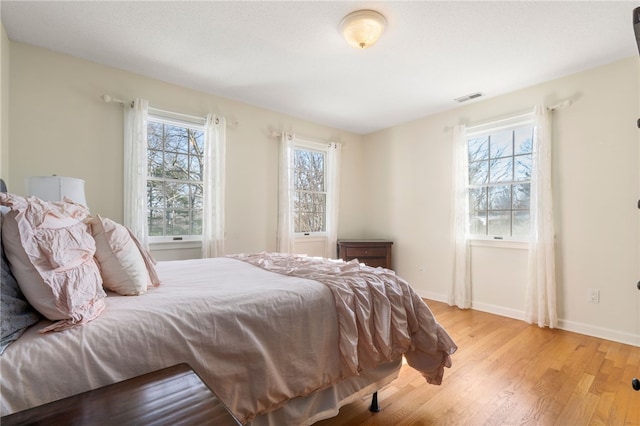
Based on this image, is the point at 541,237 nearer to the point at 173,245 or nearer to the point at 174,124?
the point at 173,245

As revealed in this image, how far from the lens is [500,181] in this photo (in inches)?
139

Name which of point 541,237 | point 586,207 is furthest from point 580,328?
point 586,207

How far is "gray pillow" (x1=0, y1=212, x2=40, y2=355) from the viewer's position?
0.84 m

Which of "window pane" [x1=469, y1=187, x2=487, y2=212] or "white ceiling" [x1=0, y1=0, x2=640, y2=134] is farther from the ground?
"white ceiling" [x1=0, y1=0, x2=640, y2=134]

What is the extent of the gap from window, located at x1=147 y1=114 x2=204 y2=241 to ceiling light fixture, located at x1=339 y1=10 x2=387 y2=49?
6.79ft

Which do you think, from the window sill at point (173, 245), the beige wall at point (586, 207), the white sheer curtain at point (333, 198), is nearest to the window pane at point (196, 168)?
the window sill at point (173, 245)

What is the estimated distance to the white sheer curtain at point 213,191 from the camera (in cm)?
333

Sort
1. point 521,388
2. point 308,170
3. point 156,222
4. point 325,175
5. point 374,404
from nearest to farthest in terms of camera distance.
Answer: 1. point 374,404
2. point 521,388
3. point 156,222
4. point 308,170
5. point 325,175

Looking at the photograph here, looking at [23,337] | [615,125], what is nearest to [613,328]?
[615,125]

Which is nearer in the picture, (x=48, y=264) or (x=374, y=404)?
(x=48, y=264)

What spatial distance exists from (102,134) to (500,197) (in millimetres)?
4362

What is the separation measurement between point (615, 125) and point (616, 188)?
58 cm

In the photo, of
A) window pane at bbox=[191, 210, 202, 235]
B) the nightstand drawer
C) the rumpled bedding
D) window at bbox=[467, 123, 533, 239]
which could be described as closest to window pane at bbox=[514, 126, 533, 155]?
window at bbox=[467, 123, 533, 239]

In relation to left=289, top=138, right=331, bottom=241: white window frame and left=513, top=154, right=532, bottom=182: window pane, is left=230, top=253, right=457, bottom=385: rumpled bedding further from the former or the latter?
left=513, top=154, right=532, bottom=182: window pane
